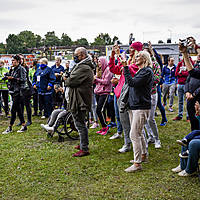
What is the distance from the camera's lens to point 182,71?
8922 mm

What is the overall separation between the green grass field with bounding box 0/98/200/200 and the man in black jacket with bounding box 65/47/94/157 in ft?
1.85

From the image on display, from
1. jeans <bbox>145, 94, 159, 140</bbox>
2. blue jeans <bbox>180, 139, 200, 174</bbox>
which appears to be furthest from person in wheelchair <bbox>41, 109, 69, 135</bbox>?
blue jeans <bbox>180, 139, 200, 174</bbox>

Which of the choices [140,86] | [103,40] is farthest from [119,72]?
[103,40]

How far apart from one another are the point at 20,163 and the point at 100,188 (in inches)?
75.0

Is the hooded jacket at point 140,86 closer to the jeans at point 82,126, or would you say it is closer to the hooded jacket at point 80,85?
the hooded jacket at point 80,85

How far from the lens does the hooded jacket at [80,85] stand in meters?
5.34

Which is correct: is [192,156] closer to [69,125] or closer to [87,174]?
[87,174]

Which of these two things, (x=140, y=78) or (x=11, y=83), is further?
(x=11, y=83)

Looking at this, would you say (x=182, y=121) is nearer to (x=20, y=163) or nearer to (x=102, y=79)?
(x=102, y=79)

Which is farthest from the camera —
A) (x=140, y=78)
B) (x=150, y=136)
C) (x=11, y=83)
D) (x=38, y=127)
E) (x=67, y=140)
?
(x=38, y=127)

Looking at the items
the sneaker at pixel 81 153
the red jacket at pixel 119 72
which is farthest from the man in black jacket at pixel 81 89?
the red jacket at pixel 119 72

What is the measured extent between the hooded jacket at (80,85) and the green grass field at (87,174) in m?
1.04

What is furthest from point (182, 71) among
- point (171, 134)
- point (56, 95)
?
point (56, 95)

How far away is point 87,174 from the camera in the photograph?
15.1 ft
